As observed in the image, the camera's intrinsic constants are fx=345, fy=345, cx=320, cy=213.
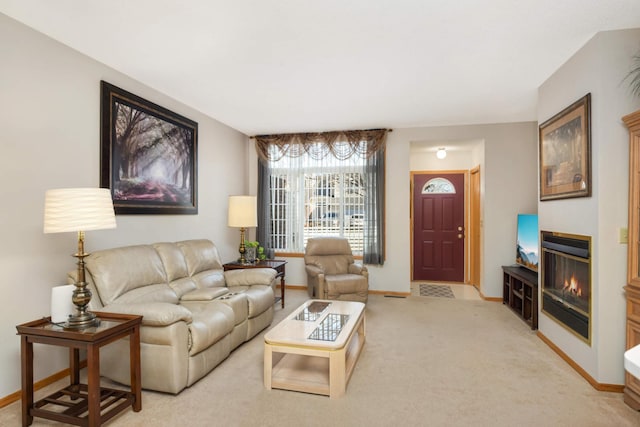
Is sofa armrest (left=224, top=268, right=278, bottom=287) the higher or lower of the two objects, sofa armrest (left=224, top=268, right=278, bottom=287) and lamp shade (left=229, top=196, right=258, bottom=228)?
the lower

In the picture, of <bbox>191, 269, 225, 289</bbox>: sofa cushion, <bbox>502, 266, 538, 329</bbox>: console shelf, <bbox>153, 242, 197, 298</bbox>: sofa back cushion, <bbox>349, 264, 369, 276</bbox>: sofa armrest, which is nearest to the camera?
<bbox>153, 242, 197, 298</bbox>: sofa back cushion

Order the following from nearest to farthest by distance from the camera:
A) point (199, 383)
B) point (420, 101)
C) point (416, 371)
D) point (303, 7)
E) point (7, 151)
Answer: point (303, 7) → point (7, 151) → point (199, 383) → point (416, 371) → point (420, 101)

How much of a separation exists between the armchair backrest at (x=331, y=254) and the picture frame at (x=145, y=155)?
1727 mm

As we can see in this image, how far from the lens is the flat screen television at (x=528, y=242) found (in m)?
4.13

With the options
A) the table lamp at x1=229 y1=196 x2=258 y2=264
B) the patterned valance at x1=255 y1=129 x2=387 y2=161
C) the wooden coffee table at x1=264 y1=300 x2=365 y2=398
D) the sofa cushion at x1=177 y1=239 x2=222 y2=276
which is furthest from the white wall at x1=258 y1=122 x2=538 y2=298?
the sofa cushion at x1=177 y1=239 x2=222 y2=276

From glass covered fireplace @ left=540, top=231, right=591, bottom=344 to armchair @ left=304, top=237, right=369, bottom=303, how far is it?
203 cm

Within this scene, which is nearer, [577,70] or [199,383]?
[199,383]

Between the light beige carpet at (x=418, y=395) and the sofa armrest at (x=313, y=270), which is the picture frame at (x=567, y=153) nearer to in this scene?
the light beige carpet at (x=418, y=395)

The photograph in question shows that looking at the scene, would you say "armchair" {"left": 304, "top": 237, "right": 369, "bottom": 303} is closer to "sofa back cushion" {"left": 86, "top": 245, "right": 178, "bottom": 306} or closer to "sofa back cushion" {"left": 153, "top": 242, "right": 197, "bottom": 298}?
"sofa back cushion" {"left": 153, "top": 242, "right": 197, "bottom": 298}

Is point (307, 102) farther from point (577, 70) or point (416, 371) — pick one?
point (416, 371)

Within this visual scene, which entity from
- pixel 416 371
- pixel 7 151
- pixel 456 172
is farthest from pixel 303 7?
pixel 456 172

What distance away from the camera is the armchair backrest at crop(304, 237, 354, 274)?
4941 mm

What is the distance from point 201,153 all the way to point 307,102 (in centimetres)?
158

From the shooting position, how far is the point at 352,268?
478 cm
